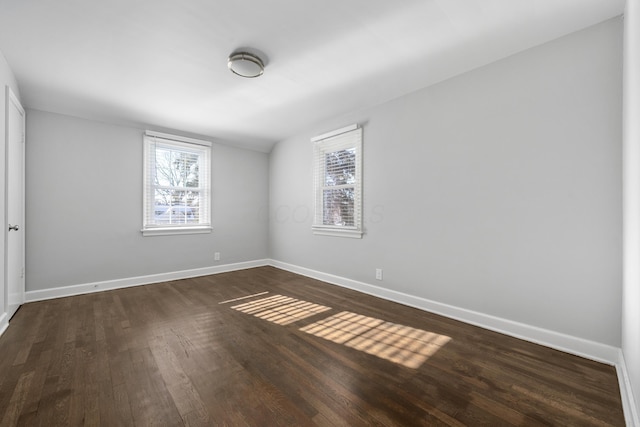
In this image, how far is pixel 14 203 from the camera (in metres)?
2.69

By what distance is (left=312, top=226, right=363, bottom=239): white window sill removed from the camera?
144 inches

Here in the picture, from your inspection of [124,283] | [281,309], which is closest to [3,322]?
[124,283]

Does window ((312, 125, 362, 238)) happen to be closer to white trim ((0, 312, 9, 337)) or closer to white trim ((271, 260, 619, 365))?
white trim ((271, 260, 619, 365))

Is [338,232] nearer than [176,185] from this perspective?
Yes

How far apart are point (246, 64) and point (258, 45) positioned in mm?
237

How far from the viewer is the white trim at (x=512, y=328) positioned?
191 cm

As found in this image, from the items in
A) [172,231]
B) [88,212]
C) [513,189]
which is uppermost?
[513,189]

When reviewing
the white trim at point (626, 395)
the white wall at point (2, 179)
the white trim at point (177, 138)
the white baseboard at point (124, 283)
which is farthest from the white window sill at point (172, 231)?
the white trim at point (626, 395)

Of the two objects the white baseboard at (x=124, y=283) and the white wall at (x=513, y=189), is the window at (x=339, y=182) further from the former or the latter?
the white baseboard at (x=124, y=283)

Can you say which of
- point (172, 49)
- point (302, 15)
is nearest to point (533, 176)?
point (302, 15)

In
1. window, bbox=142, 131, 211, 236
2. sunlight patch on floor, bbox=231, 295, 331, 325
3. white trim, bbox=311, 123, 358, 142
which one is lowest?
sunlight patch on floor, bbox=231, 295, 331, 325

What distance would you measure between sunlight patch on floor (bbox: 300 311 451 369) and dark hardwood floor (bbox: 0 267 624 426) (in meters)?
0.01

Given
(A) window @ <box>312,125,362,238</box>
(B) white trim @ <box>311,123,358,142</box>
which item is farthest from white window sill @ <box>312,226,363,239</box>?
(B) white trim @ <box>311,123,358,142</box>

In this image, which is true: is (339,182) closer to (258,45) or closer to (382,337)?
(258,45)
